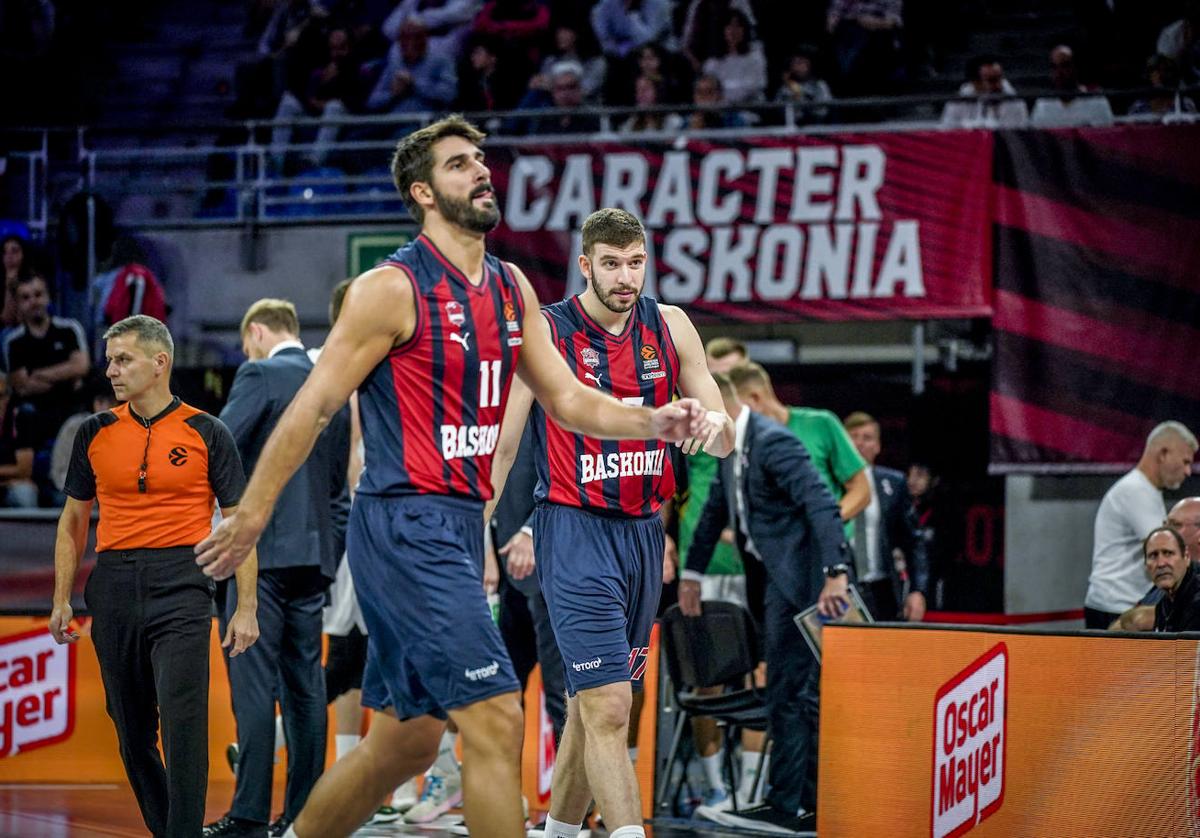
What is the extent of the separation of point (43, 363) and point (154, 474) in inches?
301

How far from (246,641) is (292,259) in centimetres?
802

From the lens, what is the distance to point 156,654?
5.79 metres

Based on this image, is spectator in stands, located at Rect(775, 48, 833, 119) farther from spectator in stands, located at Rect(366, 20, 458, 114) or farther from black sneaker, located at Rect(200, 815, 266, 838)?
black sneaker, located at Rect(200, 815, 266, 838)

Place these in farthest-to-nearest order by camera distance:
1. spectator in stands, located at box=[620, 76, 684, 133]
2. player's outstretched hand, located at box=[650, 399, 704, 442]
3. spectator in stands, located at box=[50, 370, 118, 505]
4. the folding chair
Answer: spectator in stands, located at box=[620, 76, 684, 133] < spectator in stands, located at box=[50, 370, 118, 505] < the folding chair < player's outstretched hand, located at box=[650, 399, 704, 442]

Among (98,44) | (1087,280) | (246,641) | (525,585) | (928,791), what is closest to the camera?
(246,641)

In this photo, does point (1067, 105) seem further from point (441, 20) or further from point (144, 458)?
point (144, 458)

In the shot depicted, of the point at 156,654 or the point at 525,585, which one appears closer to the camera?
the point at 156,654

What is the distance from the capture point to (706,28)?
46.5 feet

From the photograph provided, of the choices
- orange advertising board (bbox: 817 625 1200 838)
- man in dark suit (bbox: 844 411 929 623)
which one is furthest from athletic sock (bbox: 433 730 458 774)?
man in dark suit (bbox: 844 411 929 623)

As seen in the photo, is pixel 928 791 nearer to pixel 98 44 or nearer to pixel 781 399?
pixel 781 399

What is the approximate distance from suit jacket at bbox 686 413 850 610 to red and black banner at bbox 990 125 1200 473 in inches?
149

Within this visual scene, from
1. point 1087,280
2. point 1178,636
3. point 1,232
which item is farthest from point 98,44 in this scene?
point 1178,636

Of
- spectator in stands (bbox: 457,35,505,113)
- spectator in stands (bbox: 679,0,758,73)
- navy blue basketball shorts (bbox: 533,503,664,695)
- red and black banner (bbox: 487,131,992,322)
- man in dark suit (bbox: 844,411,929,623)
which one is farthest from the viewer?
spectator in stands (bbox: 457,35,505,113)

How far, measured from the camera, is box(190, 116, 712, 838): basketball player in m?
4.25
